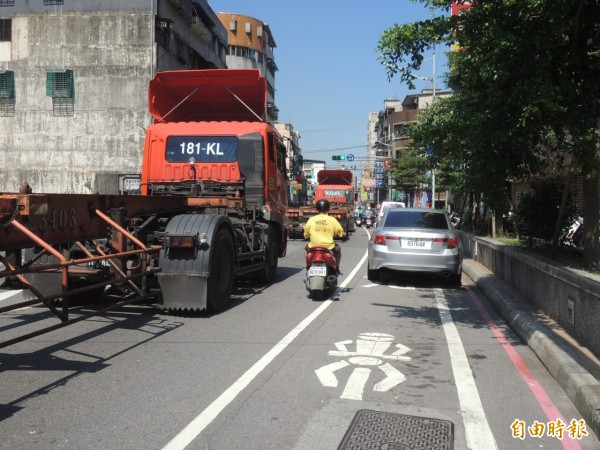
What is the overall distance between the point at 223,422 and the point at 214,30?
4158cm

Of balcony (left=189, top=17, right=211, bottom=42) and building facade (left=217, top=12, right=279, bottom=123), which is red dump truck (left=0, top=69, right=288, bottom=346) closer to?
balcony (left=189, top=17, right=211, bottom=42)


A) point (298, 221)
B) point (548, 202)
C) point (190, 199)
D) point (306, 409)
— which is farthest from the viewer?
point (298, 221)

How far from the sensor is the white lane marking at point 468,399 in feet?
13.4

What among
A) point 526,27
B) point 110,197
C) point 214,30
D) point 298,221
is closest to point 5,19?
point 214,30

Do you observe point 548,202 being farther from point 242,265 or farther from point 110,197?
point 110,197

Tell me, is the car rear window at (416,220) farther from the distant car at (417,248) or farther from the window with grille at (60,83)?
the window with grille at (60,83)

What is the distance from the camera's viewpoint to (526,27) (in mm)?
6379

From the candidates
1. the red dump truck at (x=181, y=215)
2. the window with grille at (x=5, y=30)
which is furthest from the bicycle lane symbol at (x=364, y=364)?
the window with grille at (x=5, y=30)

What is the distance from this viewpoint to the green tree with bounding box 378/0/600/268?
621 cm

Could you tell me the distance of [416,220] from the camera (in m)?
12.0

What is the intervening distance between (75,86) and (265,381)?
29740mm

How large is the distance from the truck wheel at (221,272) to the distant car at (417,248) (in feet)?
12.8

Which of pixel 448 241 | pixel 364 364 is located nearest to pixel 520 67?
pixel 364 364

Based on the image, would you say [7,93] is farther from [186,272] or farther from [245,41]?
[245,41]
